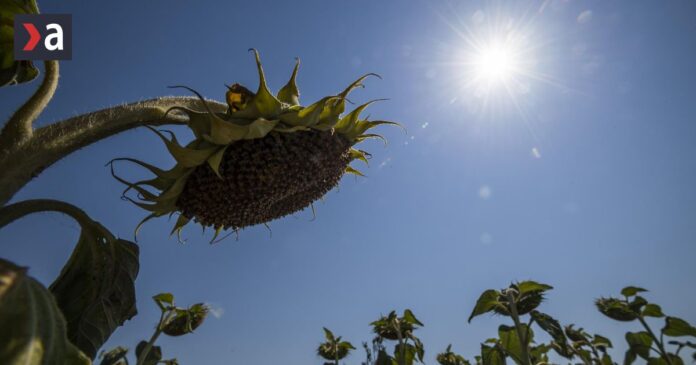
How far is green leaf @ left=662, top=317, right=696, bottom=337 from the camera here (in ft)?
20.0

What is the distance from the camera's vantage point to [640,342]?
24.8 ft

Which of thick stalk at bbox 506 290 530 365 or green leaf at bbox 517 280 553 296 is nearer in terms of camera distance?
thick stalk at bbox 506 290 530 365

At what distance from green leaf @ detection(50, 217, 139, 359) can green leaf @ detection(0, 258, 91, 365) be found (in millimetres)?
1123

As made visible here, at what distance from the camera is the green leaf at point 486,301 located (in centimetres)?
503

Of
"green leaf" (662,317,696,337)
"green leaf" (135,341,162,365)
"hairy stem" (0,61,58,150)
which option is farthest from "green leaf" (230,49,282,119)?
"green leaf" (662,317,696,337)

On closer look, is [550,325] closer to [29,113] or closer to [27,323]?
[27,323]

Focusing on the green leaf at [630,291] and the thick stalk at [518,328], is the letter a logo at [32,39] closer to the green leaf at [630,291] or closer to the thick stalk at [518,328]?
the thick stalk at [518,328]

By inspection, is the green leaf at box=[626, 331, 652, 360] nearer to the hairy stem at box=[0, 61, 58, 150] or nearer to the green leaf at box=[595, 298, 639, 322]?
the green leaf at box=[595, 298, 639, 322]

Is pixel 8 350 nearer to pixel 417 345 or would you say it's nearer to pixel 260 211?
pixel 260 211

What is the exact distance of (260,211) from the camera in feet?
10.5

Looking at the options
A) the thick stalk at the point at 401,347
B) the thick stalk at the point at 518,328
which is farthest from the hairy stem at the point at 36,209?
the thick stalk at the point at 401,347

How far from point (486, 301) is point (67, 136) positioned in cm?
478

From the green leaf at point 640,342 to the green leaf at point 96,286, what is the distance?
8.04 m

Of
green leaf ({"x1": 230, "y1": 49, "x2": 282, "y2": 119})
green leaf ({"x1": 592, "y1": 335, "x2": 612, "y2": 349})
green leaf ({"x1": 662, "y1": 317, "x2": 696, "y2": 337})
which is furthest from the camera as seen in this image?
green leaf ({"x1": 592, "y1": 335, "x2": 612, "y2": 349})
